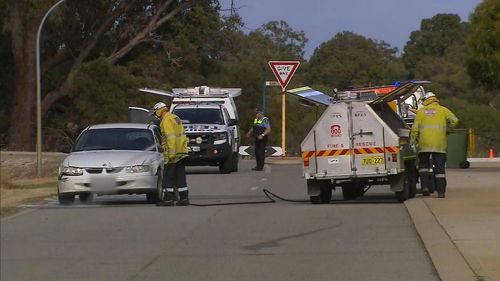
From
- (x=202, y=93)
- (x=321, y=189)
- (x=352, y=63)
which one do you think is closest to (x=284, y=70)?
(x=202, y=93)

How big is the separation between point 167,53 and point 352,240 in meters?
35.5

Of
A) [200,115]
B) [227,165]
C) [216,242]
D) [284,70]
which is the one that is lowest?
[216,242]

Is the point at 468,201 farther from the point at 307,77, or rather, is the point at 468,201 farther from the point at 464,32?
the point at 464,32

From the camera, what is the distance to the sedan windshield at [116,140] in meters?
16.9

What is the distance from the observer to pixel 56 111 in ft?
154

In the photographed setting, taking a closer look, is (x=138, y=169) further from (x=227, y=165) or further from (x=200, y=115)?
(x=200, y=115)

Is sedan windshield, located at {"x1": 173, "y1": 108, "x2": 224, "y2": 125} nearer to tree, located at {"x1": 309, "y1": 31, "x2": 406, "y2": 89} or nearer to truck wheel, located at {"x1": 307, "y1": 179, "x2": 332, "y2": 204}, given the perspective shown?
truck wheel, located at {"x1": 307, "y1": 179, "x2": 332, "y2": 204}

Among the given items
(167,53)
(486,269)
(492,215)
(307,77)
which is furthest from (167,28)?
(486,269)

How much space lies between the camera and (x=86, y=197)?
16406 millimetres

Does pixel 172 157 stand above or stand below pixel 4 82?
below

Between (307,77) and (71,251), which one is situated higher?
(307,77)

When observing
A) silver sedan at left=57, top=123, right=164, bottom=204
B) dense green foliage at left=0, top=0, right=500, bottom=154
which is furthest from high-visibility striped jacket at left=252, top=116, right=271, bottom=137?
dense green foliage at left=0, top=0, right=500, bottom=154

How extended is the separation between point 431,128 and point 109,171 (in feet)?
18.7

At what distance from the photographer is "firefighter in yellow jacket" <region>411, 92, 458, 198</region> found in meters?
15.5
